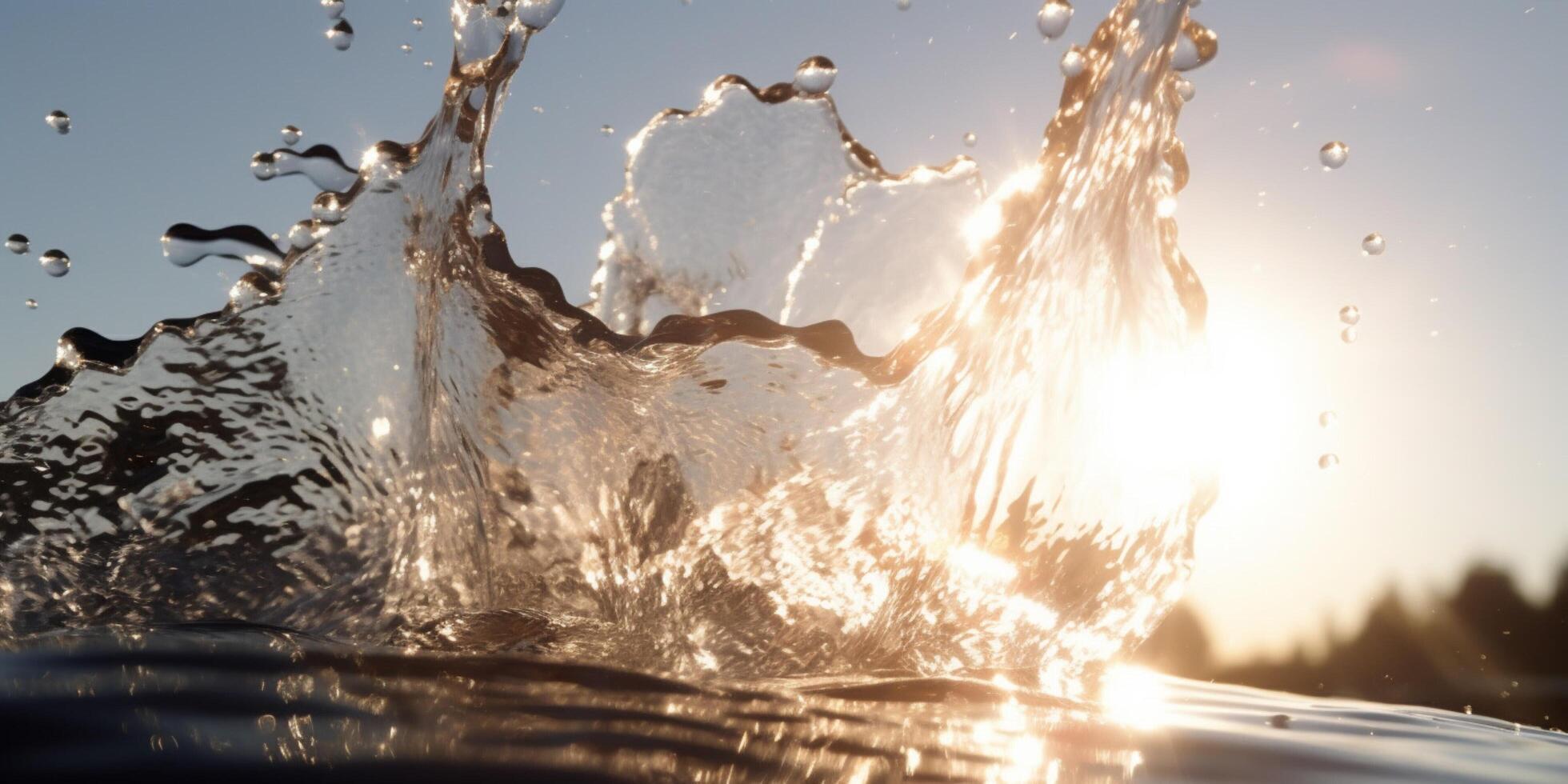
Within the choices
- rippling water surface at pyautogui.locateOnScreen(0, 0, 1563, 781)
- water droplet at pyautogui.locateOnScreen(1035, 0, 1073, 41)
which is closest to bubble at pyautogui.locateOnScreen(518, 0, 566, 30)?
rippling water surface at pyautogui.locateOnScreen(0, 0, 1563, 781)

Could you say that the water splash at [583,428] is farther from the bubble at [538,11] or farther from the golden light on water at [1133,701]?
the golden light on water at [1133,701]

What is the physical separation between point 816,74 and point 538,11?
1.06m

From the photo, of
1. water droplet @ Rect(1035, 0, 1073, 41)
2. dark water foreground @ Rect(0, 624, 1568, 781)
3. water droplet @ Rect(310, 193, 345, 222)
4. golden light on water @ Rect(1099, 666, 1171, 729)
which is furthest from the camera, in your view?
water droplet @ Rect(310, 193, 345, 222)

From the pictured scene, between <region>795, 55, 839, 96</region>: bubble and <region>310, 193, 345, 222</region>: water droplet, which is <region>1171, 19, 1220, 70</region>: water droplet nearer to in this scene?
<region>795, 55, 839, 96</region>: bubble

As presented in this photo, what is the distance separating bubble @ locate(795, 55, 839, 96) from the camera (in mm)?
3609

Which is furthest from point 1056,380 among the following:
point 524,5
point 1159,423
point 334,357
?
point 334,357

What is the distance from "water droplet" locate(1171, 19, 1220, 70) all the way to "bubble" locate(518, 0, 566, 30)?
166 centimetres

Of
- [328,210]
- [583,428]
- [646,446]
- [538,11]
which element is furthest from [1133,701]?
[328,210]

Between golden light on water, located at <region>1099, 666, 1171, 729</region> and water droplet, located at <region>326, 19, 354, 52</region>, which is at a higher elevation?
water droplet, located at <region>326, 19, 354, 52</region>

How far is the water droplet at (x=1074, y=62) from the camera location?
297 cm

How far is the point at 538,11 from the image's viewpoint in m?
2.92

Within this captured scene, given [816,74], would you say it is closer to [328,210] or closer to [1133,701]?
[328,210]

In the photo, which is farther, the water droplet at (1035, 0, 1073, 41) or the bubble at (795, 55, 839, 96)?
the bubble at (795, 55, 839, 96)

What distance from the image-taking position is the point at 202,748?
1.14 m
